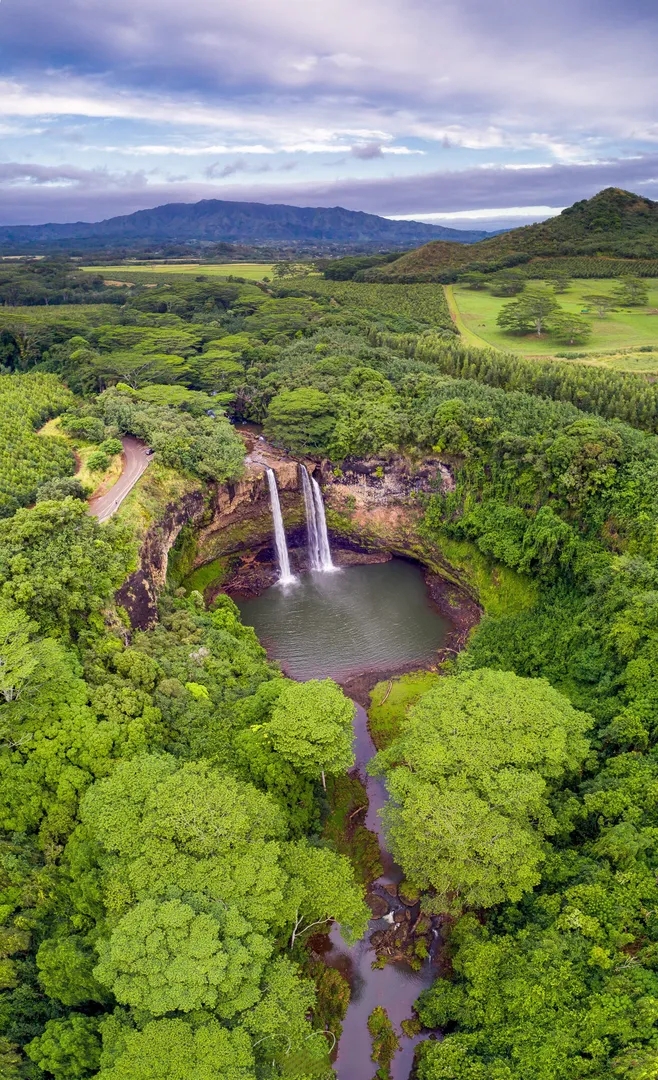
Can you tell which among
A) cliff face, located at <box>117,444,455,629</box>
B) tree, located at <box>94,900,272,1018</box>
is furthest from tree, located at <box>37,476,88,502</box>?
tree, located at <box>94,900,272,1018</box>

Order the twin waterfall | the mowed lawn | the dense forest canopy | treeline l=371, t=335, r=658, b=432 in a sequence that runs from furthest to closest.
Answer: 1. the mowed lawn
2. the twin waterfall
3. treeline l=371, t=335, r=658, b=432
4. the dense forest canopy

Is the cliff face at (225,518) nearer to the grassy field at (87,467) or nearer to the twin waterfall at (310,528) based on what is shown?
the twin waterfall at (310,528)

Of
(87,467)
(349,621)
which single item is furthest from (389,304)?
(349,621)

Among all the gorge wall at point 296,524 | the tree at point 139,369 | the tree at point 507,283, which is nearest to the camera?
the gorge wall at point 296,524

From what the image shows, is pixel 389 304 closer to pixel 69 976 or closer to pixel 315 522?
pixel 315 522

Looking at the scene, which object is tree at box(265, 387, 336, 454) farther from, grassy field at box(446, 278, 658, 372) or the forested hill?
the forested hill

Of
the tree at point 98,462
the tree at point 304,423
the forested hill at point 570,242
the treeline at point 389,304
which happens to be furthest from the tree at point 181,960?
the forested hill at point 570,242
